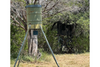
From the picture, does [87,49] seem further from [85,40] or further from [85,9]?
[85,9]

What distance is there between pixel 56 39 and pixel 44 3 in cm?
397

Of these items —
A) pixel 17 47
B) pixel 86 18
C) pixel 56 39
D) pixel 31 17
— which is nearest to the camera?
pixel 31 17

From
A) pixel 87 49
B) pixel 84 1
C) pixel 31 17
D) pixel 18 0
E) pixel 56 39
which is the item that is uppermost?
pixel 84 1

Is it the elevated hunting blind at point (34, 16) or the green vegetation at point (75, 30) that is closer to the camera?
the elevated hunting blind at point (34, 16)

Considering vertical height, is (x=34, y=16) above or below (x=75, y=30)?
above

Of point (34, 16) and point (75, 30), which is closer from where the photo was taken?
point (34, 16)

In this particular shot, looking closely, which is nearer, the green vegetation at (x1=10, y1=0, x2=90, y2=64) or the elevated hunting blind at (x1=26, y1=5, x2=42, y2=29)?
the elevated hunting blind at (x1=26, y1=5, x2=42, y2=29)

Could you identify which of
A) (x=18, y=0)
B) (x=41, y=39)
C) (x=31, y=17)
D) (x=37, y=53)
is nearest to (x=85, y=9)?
(x=41, y=39)

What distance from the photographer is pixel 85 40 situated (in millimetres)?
11852

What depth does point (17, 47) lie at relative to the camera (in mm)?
9172

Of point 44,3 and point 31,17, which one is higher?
point 44,3

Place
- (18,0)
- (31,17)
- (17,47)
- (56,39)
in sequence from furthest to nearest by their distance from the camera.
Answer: (56,39)
(17,47)
(18,0)
(31,17)

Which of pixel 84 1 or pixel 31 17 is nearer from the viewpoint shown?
pixel 31 17

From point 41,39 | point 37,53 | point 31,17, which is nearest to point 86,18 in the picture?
point 41,39
